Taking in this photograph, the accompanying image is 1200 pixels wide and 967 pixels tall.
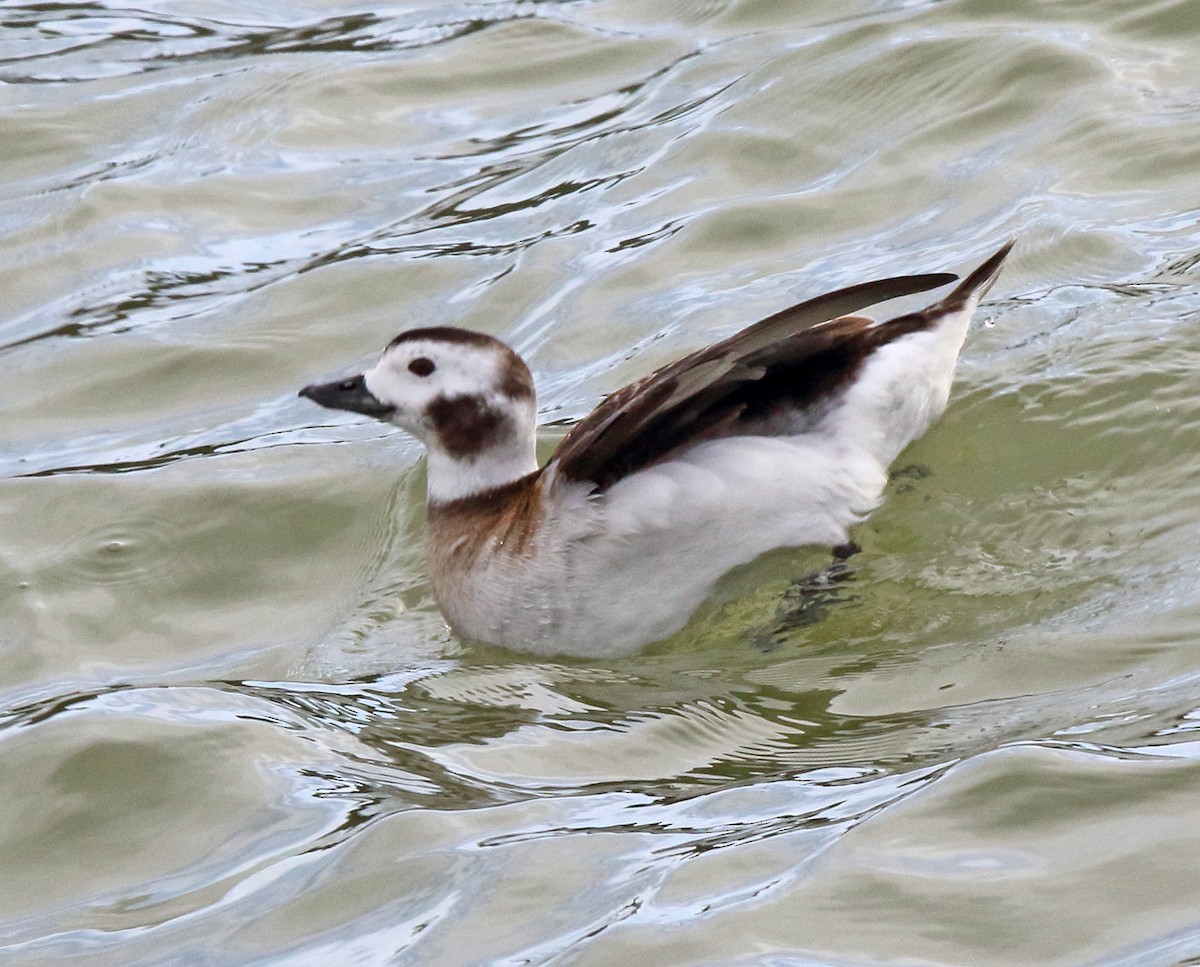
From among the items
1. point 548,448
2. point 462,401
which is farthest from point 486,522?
point 548,448

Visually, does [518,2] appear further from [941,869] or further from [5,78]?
[941,869]

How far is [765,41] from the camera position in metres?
10.2


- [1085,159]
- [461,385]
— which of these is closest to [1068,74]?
[1085,159]

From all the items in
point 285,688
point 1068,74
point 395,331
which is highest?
point 1068,74

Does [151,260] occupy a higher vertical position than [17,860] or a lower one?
higher

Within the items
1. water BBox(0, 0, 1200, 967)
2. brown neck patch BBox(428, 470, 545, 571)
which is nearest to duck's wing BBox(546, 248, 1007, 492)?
brown neck patch BBox(428, 470, 545, 571)

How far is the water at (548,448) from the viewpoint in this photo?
422cm

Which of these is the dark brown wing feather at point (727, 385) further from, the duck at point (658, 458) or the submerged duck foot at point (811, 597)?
the submerged duck foot at point (811, 597)

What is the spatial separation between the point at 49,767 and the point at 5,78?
6.63m

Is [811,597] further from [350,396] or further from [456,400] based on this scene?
[350,396]

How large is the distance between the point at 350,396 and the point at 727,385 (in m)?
1.32

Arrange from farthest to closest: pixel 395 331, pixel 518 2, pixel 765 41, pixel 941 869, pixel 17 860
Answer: pixel 518 2
pixel 765 41
pixel 395 331
pixel 17 860
pixel 941 869

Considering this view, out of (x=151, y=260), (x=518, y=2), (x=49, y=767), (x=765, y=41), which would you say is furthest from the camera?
(x=518, y=2)

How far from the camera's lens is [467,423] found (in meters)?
6.04
